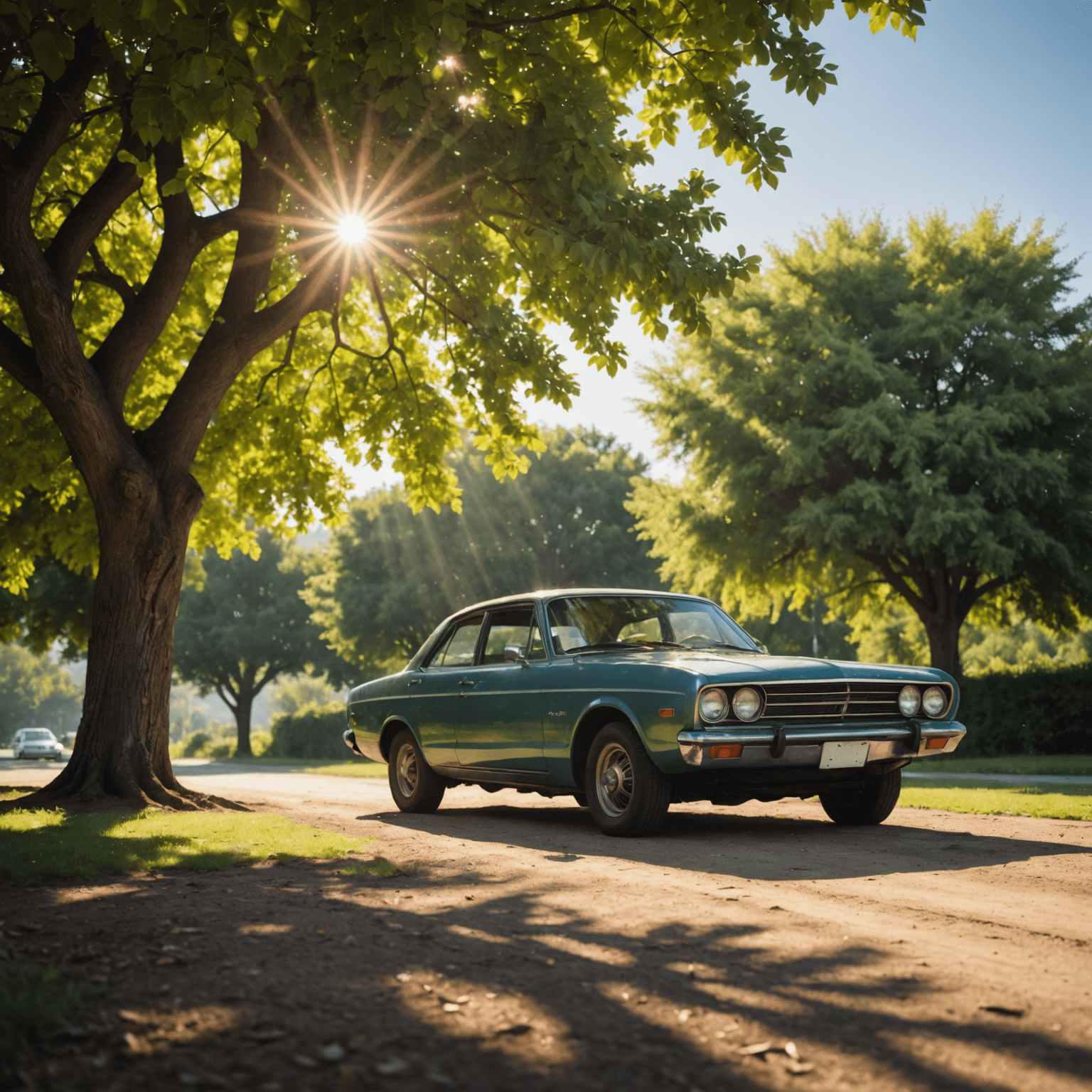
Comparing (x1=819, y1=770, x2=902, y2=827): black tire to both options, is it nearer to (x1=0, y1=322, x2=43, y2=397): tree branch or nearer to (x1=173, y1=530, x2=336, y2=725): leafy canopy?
(x1=0, y1=322, x2=43, y2=397): tree branch

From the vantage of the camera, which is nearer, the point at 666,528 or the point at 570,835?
the point at 570,835

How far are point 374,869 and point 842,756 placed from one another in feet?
10.5

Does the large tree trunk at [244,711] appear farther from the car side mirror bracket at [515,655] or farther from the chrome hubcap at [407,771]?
the car side mirror bracket at [515,655]

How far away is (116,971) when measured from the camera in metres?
3.52

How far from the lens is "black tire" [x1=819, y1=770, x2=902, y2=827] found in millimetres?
8070

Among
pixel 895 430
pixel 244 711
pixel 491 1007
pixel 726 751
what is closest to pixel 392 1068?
pixel 491 1007

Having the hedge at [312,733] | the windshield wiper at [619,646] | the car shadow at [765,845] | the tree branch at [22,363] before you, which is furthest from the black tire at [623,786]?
the hedge at [312,733]

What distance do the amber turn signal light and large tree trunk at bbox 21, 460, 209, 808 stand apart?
515cm

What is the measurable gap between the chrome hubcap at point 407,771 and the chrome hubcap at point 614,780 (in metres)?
2.90

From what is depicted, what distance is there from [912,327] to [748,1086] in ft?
65.1

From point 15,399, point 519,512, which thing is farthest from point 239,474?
point 519,512

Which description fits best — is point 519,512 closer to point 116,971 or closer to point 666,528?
point 666,528

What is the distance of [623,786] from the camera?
7438 mm

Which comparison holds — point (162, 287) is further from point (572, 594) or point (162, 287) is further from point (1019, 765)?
point (1019, 765)
